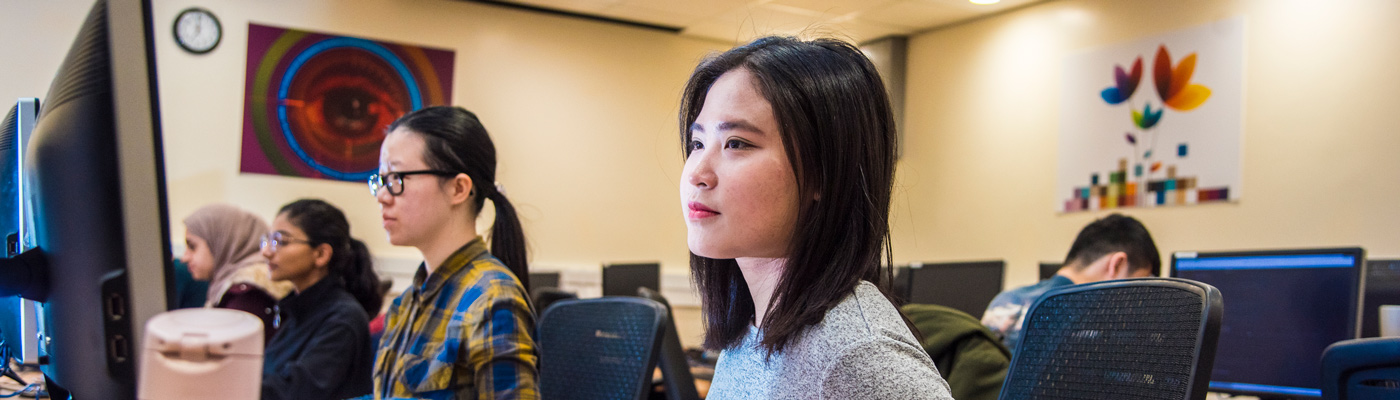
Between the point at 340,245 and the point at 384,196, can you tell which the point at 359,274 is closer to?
the point at 340,245

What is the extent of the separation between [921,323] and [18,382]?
152 centimetres

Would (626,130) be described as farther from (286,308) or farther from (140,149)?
(140,149)

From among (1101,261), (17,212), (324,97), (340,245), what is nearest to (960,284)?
(1101,261)

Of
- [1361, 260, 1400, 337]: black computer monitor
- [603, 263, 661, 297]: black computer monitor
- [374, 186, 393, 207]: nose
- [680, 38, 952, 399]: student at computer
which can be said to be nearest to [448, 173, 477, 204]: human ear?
[374, 186, 393, 207]: nose

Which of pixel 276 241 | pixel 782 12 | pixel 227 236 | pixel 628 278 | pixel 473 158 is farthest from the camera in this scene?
pixel 782 12

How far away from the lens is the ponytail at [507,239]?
1830 mm

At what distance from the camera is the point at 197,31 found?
4.91 metres

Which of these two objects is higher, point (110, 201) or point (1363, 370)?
point (110, 201)

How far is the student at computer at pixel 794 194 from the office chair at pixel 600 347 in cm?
97

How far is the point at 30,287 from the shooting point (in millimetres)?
707

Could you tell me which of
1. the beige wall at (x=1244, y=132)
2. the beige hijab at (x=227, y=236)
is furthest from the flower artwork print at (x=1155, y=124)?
the beige hijab at (x=227, y=236)

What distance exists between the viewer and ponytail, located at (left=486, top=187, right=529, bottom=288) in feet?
6.00

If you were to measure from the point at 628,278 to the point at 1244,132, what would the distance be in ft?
9.47

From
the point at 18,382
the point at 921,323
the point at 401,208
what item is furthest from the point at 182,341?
the point at 921,323
